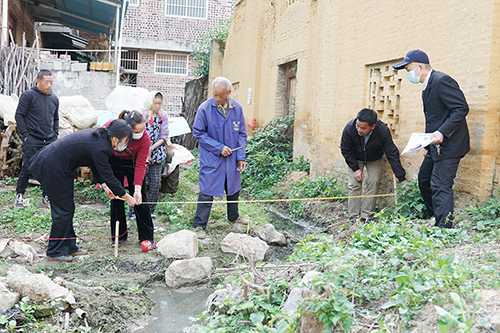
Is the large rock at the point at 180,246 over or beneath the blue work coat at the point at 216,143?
beneath

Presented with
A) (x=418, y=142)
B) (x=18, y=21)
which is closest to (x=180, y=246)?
(x=418, y=142)

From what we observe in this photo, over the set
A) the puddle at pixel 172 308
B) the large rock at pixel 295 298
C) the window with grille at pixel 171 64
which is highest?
the window with grille at pixel 171 64

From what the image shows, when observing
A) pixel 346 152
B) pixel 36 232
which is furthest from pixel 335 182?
pixel 36 232

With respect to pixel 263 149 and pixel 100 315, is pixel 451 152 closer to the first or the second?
pixel 100 315

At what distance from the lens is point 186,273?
13.5ft

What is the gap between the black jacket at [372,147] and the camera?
18.3 ft

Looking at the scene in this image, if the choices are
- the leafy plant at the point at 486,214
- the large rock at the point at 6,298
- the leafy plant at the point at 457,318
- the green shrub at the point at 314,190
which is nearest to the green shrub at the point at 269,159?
the green shrub at the point at 314,190

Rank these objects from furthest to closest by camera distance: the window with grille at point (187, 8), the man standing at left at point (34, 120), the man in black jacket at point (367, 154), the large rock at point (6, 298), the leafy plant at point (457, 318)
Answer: the window with grille at point (187, 8), the man standing at left at point (34, 120), the man in black jacket at point (367, 154), the large rock at point (6, 298), the leafy plant at point (457, 318)

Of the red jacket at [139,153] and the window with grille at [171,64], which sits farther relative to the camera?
the window with grille at [171,64]

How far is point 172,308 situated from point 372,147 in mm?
3317

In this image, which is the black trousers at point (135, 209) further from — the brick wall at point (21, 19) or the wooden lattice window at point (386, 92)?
the brick wall at point (21, 19)

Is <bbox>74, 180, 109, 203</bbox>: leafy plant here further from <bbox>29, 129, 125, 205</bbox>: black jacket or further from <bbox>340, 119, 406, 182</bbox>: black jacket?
<bbox>340, 119, 406, 182</bbox>: black jacket

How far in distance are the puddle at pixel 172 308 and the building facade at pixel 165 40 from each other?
19773 mm

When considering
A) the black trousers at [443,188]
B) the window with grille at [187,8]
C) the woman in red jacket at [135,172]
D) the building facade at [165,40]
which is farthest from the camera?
the window with grille at [187,8]
